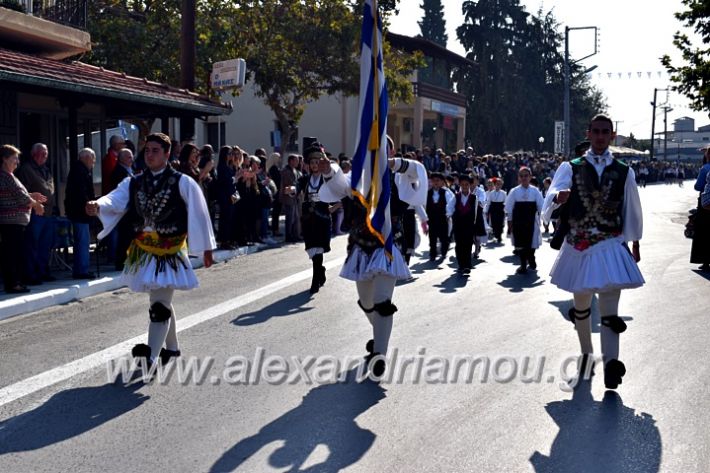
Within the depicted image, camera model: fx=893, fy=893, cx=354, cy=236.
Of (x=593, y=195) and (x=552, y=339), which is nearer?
(x=593, y=195)

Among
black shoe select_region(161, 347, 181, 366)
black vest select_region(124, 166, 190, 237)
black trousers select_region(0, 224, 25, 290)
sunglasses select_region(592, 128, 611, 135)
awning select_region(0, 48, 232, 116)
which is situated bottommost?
black shoe select_region(161, 347, 181, 366)

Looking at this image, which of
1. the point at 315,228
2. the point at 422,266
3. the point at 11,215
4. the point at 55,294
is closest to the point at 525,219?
the point at 422,266

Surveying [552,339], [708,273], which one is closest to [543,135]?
[708,273]

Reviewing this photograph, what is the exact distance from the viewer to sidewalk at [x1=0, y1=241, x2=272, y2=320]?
32.7ft

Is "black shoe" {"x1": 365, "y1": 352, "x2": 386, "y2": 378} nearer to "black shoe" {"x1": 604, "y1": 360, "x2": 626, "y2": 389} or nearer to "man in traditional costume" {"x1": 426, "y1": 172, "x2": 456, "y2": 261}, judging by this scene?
"black shoe" {"x1": 604, "y1": 360, "x2": 626, "y2": 389}

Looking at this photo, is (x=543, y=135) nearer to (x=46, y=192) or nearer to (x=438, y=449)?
(x=46, y=192)

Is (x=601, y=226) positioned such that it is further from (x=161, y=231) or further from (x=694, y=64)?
(x=694, y=64)

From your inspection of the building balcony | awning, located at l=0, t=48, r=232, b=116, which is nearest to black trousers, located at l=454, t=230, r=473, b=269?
awning, located at l=0, t=48, r=232, b=116

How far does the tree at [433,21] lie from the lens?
82375 mm

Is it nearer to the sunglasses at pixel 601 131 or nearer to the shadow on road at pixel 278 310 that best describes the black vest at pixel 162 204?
the shadow on road at pixel 278 310

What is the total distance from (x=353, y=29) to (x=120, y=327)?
2065 cm

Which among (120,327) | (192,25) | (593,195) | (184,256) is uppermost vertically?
(192,25)

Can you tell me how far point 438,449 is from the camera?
16.8 feet

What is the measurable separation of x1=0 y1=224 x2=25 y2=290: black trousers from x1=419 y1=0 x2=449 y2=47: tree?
74618 mm
